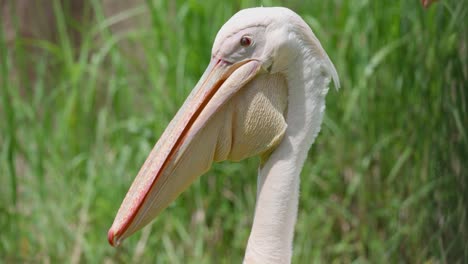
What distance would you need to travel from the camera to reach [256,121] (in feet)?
7.31

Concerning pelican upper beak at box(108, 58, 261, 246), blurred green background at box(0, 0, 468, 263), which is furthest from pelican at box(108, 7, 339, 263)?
blurred green background at box(0, 0, 468, 263)

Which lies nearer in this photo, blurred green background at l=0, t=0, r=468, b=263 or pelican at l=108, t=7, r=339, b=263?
pelican at l=108, t=7, r=339, b=263

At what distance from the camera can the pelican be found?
2.15 m

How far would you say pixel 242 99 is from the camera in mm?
2219

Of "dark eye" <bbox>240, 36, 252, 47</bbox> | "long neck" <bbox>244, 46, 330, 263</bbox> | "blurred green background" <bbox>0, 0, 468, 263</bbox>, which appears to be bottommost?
"blurred green background" <bbox>0, 0, 468, 263</bbox>

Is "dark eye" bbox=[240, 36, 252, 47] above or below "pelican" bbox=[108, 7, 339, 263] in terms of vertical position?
above

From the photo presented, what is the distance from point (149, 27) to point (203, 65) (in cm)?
67

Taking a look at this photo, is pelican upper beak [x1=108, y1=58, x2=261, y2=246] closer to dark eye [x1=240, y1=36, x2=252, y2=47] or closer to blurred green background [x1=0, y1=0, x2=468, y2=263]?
dark eye [x1=240, y1=36, x2=252, y2=47]

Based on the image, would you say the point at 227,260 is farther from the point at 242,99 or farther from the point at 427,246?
the point at 242,99

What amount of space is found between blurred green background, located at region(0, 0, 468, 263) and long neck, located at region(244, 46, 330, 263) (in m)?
1.39

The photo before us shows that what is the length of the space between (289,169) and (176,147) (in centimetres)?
29

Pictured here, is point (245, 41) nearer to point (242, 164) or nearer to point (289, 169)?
point (289, 169)

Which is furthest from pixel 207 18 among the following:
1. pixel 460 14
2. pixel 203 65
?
pixel 460 14

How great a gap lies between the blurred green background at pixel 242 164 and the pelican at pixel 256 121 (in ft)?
4.58
